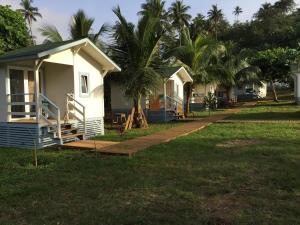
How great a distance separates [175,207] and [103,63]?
10650 millimetres

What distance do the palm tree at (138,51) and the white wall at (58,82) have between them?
3.11 metres

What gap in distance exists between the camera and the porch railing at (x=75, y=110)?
12805 mm

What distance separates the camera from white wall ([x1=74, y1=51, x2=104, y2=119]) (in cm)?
1338

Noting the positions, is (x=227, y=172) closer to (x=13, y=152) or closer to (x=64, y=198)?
(x=64, y=198)

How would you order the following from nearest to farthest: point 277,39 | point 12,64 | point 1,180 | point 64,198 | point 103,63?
point 64,198, point 1,180, point 12,64, point 103,63, point 277,39

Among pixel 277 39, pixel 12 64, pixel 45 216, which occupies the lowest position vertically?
pixel 45 216

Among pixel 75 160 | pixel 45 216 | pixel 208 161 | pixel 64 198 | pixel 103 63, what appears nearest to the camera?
pixel 45 216

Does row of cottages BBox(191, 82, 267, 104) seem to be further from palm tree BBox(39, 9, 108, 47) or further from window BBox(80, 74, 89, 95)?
window BBox(80, 74, 89, 95)

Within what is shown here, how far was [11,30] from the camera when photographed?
2122cm

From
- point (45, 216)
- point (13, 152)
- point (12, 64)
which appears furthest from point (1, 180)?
point (12, 64)

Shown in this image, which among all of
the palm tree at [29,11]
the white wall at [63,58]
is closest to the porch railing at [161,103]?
the white wall at [63,58]

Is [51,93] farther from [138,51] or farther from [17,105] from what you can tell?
[138,51]

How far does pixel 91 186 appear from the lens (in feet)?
21.3

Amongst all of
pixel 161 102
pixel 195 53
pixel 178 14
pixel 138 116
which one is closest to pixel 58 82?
pixel 138 116
